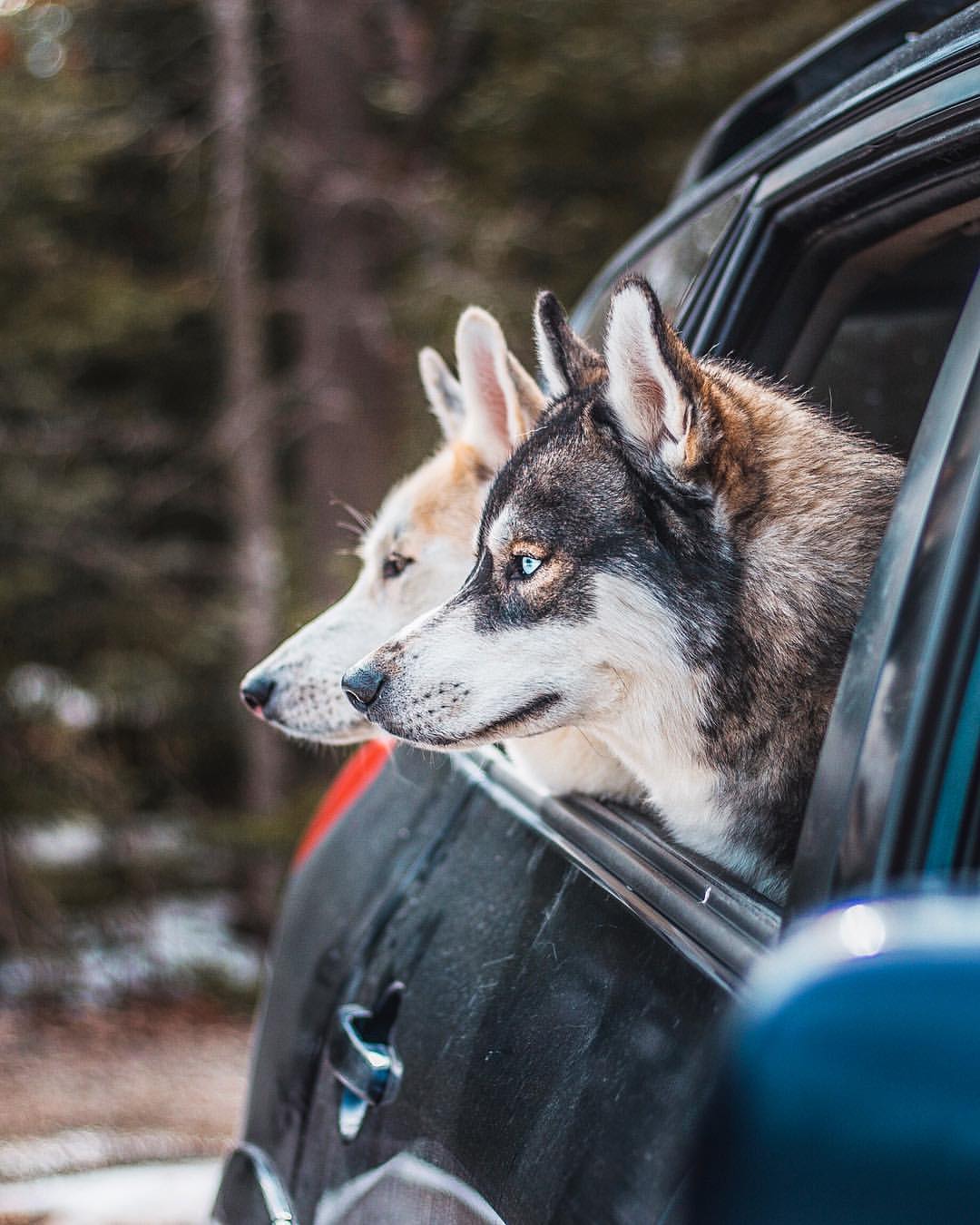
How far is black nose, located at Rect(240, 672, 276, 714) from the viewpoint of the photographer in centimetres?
330

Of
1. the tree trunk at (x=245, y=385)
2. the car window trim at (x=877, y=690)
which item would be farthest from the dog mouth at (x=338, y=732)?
the tree trunk at (x=245, y=385)

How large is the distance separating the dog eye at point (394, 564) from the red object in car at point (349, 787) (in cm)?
57

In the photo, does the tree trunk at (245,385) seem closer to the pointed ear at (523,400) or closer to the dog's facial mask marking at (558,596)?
the pointed ear at (523,400)

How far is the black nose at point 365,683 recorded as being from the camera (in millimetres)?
2189

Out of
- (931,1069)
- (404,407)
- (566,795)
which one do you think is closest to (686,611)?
(566,795)

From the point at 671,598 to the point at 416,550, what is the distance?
157 centimetres

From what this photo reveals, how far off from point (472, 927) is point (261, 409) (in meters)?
7.28

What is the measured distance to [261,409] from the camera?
8.74m

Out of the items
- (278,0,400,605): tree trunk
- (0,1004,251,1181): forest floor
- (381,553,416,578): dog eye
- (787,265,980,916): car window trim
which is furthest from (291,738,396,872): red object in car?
(278,0,400,605): tree trunk

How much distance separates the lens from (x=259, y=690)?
3.31 m

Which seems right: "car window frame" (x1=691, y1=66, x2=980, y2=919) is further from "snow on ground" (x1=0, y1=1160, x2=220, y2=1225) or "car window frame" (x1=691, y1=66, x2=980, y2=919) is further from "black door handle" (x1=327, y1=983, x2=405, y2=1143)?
"snow on ground" (x1=0, y1=1160, x2=220, y2=1225)

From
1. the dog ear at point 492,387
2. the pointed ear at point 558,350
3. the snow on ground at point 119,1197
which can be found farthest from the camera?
the snow on ground at point 119,1197

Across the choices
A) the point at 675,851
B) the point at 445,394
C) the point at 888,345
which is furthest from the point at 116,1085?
the point at 675,851

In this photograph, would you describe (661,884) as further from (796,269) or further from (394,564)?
(394,564)
